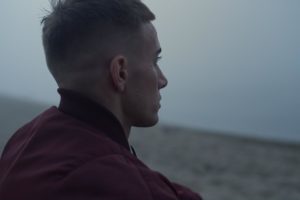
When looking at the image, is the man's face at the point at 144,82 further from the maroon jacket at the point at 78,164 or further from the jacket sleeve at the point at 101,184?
the jacket sleeve at the point at 101,184

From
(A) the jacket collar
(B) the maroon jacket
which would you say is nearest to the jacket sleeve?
(B) the maroon jacket

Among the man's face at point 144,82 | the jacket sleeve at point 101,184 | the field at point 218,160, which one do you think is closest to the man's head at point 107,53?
the man's face at point 144,82

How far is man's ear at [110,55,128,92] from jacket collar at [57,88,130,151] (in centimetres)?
5

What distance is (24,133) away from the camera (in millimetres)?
1184

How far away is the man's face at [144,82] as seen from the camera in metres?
1.10

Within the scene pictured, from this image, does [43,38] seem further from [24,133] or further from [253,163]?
[253,163]

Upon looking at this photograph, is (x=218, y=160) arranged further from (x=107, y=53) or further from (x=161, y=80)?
→ (x=107, y=53)

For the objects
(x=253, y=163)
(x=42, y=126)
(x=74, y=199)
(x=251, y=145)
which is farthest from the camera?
(x=251, y=145)

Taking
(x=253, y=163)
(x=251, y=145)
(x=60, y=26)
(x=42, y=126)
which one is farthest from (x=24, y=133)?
(x=251, y=145)

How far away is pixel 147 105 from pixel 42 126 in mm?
204

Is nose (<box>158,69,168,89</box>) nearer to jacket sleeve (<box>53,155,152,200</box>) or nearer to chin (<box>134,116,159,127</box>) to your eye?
chin (<box>134,116,159,127</box>)

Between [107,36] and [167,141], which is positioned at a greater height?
[107,36]

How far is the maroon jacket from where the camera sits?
0.93 metres

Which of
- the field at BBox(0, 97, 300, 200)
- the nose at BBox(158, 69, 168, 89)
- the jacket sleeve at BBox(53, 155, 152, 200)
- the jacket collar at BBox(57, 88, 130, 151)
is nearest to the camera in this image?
the jacket sleeve at BBox(53, 155, 152, 200)
